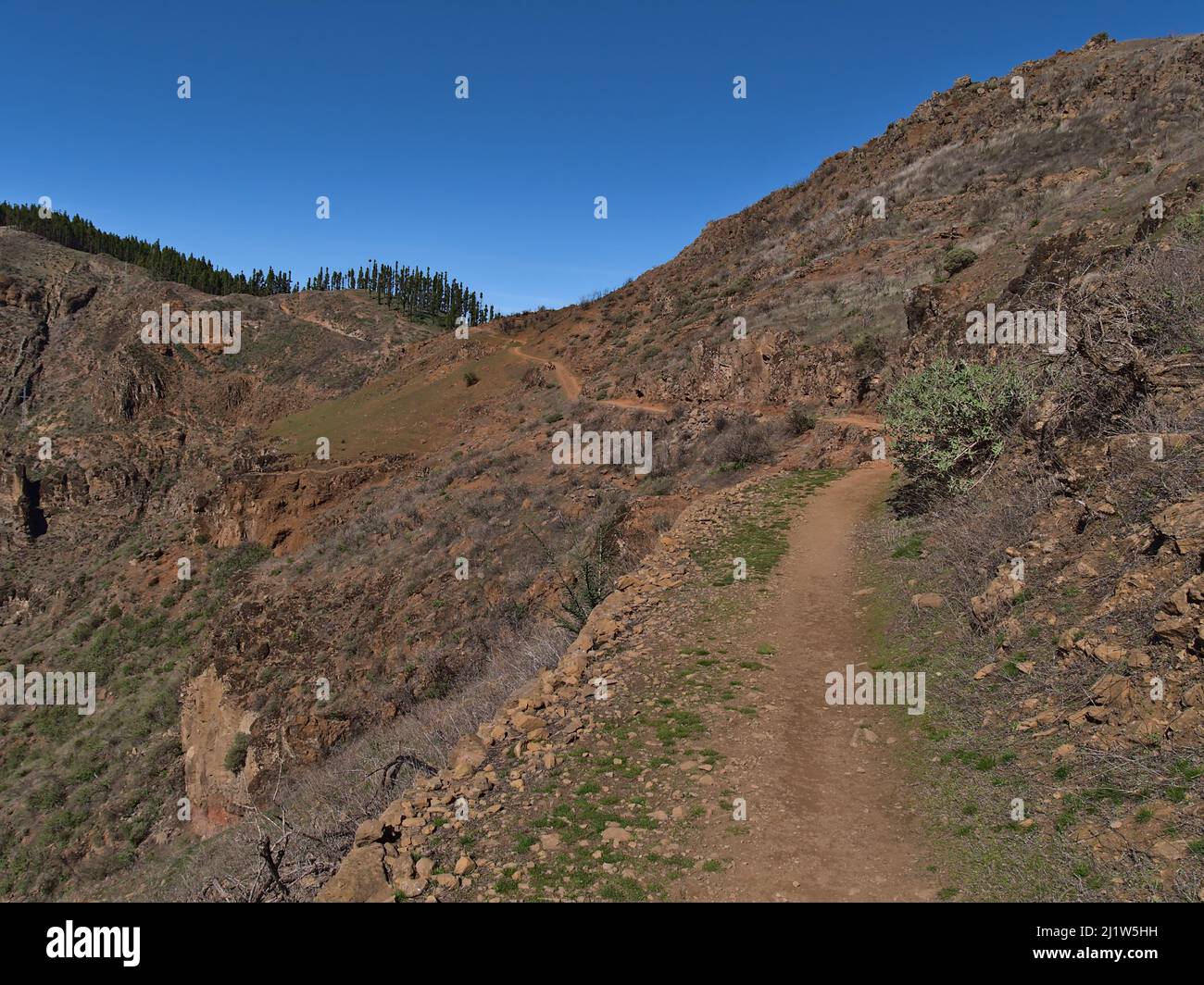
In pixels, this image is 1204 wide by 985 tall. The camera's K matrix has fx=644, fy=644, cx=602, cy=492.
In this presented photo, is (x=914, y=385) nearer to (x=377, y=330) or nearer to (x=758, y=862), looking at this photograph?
(x=758, y=862)

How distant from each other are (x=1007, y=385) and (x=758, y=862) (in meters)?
8.64

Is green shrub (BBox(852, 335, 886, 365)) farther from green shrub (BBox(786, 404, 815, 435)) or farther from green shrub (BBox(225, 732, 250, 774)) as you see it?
green shrub (BBox(225, 732, 250, 774))

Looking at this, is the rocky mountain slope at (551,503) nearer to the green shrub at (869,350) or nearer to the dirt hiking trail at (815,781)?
the green shrub at (869,350)

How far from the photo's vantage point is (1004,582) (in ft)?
22.0

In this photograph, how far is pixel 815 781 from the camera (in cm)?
547

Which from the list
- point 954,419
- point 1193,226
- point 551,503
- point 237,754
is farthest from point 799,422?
point 237,754

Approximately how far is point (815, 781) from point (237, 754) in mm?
16814

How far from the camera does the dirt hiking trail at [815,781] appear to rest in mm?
4293

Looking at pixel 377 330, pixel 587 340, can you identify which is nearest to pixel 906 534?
pixel 587 340

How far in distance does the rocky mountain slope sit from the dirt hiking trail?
834mm

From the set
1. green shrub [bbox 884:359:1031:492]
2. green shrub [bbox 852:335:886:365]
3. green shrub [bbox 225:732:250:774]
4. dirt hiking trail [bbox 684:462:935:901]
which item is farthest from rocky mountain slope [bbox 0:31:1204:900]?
dirt hiking trail [bbox 684:462:935:901]

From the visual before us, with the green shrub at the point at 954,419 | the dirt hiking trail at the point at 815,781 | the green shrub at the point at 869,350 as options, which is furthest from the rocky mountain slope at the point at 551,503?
the dirt hiking trail at the point at 815,781

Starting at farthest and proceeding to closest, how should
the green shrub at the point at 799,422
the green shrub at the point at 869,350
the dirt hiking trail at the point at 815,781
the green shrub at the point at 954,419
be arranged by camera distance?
1. the green shrub at the point at 869,350
2. the green shrub at the point at 799,422
3. the green shrub at the point at 954,419
4. the dirt hiking trail at the point at 815,781

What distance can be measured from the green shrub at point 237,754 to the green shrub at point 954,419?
57.1ft
